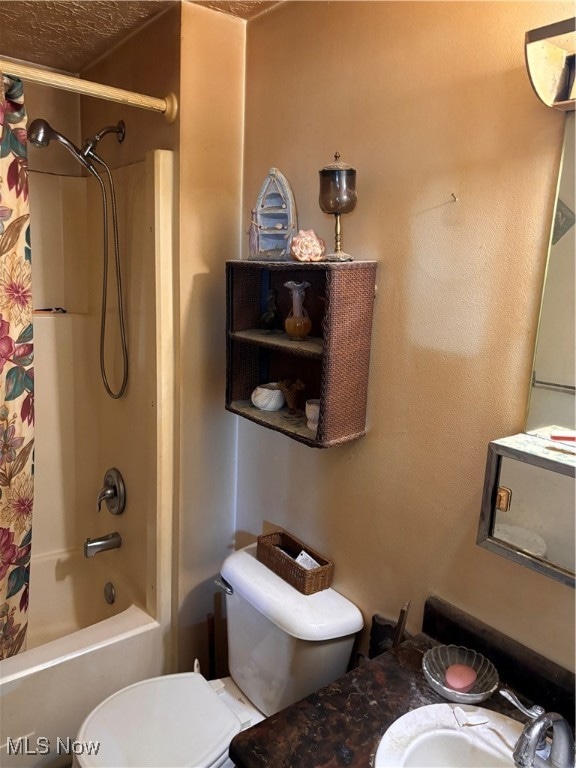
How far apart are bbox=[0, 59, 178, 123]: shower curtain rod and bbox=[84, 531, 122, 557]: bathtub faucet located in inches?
55.8

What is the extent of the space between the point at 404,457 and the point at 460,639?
0.41 meters

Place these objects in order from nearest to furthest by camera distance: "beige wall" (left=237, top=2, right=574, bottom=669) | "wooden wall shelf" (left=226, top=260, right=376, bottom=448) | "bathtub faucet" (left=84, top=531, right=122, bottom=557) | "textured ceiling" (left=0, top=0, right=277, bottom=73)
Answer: "beige wall" (left=237, top=2, right=574, bottom=669) < "wooden wall shelf" (left=226, top=260, right=376, bottom=448) < "textured ceiling" (left=0, top=0, right=277, bottom=73) < "bathtub faucet" (left=84, top=531, right=122, bottom=557)

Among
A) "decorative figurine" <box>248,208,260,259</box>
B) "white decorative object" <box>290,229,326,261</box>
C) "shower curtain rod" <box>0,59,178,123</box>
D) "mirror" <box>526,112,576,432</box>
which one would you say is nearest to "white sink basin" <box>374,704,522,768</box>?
"mirror" <box>526,112,576,432</box>

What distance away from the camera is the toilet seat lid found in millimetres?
1360

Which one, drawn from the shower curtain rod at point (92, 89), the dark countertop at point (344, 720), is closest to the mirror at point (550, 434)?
the dark countertop at point (344, 720)

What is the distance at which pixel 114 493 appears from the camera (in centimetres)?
210

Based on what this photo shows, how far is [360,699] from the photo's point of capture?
116cm

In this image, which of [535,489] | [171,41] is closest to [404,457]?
[535,489]

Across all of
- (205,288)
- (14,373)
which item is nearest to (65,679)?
(14,373)

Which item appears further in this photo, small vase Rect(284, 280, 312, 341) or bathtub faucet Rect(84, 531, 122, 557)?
bathtub faucet Rect(84, 531, 122, 557)

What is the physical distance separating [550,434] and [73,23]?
173 centimetres

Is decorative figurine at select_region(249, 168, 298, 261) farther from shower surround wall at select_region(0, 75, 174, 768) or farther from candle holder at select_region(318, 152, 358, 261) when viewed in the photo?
shower surround wall at select_region(0, 75, 174, 768)

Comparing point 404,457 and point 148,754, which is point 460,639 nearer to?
point 404,457

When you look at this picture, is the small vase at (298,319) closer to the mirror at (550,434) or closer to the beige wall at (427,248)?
the beige wall at (427,248)
